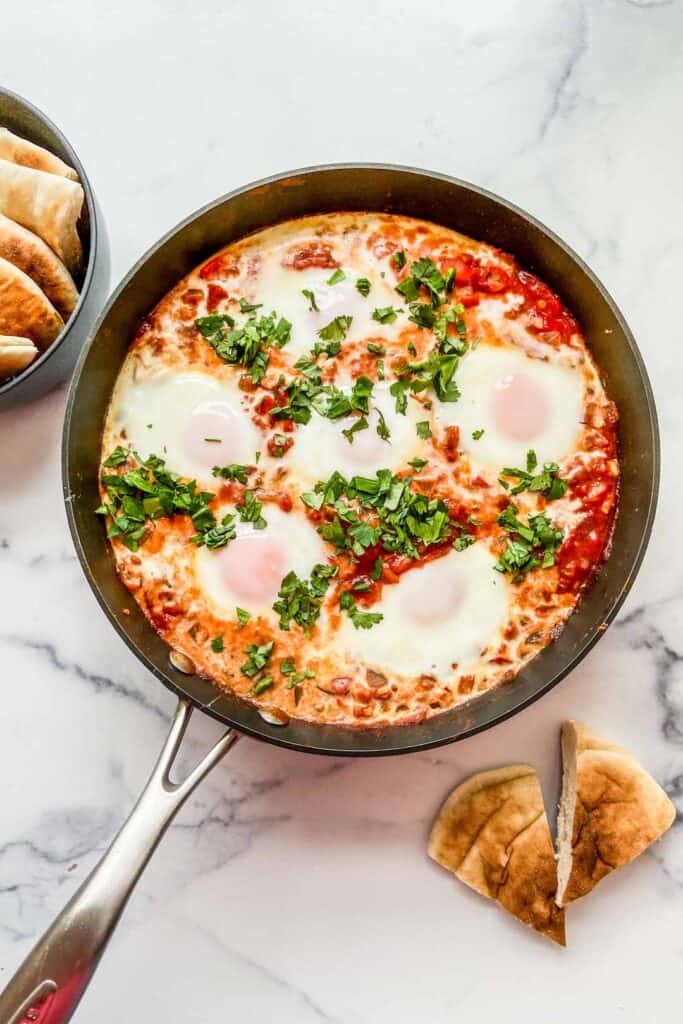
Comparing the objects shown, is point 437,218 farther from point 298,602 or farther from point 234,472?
point 298,602

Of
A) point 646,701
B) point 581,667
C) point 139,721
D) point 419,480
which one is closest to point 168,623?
point 139,721

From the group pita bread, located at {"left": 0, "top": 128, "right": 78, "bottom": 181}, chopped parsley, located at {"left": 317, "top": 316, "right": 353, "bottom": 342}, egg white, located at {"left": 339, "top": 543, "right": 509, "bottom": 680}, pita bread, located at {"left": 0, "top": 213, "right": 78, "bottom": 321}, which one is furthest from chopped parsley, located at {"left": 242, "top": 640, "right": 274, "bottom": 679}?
pita bread, located at {"left": 0, "top": 128, "right": 78, "bottom": 181}

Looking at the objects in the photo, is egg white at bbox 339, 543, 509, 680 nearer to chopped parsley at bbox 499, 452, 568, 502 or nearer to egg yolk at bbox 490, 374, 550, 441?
chopped parsley at bbox 499, 452, 568, 502

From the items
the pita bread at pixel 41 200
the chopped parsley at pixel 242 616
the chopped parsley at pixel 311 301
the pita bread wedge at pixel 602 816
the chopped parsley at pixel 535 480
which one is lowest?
the pita bread wedge at pixel 602 816

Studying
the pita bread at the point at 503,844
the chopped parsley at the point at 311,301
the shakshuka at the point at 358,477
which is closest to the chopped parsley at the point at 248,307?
the shakshuka at the point at 358,477

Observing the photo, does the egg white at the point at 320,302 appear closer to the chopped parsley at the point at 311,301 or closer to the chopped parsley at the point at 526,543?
the chopped parsley at the point at 311,301

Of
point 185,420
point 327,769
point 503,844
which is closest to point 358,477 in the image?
point 185,420
